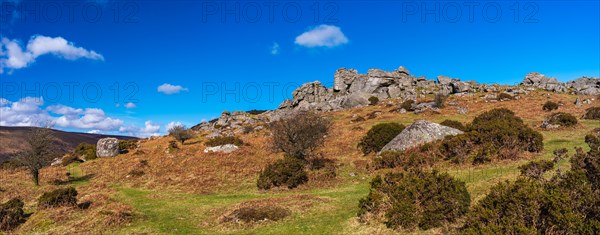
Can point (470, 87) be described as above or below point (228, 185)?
above

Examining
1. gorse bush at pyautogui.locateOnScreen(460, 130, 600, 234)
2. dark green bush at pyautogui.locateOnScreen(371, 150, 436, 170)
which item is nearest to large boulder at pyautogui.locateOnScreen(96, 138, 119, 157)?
dark green bush at pyautogui.locateOnScreen(371, 150, 436, 170)

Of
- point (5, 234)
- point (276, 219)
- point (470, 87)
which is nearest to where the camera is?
point (276, 219)

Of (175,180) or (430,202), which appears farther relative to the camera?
(175,180)

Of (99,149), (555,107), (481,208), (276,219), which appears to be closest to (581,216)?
(481,208)

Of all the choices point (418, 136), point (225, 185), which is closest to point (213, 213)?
point (225, 185)

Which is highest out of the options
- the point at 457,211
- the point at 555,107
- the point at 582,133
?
the point at 555,107

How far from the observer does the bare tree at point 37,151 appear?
28281 millimetres

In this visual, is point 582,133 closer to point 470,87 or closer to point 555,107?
point 555,107

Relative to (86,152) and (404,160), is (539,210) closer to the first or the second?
(404,160)

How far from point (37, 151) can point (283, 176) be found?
23.5 metres

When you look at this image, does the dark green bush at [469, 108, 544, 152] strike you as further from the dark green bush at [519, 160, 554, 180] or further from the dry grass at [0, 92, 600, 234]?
the dark green bush at [519, 160, 554, 180]

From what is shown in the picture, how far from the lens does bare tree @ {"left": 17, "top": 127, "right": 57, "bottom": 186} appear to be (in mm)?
28281

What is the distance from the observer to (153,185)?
2508 cm

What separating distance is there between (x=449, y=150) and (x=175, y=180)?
19.9 m
